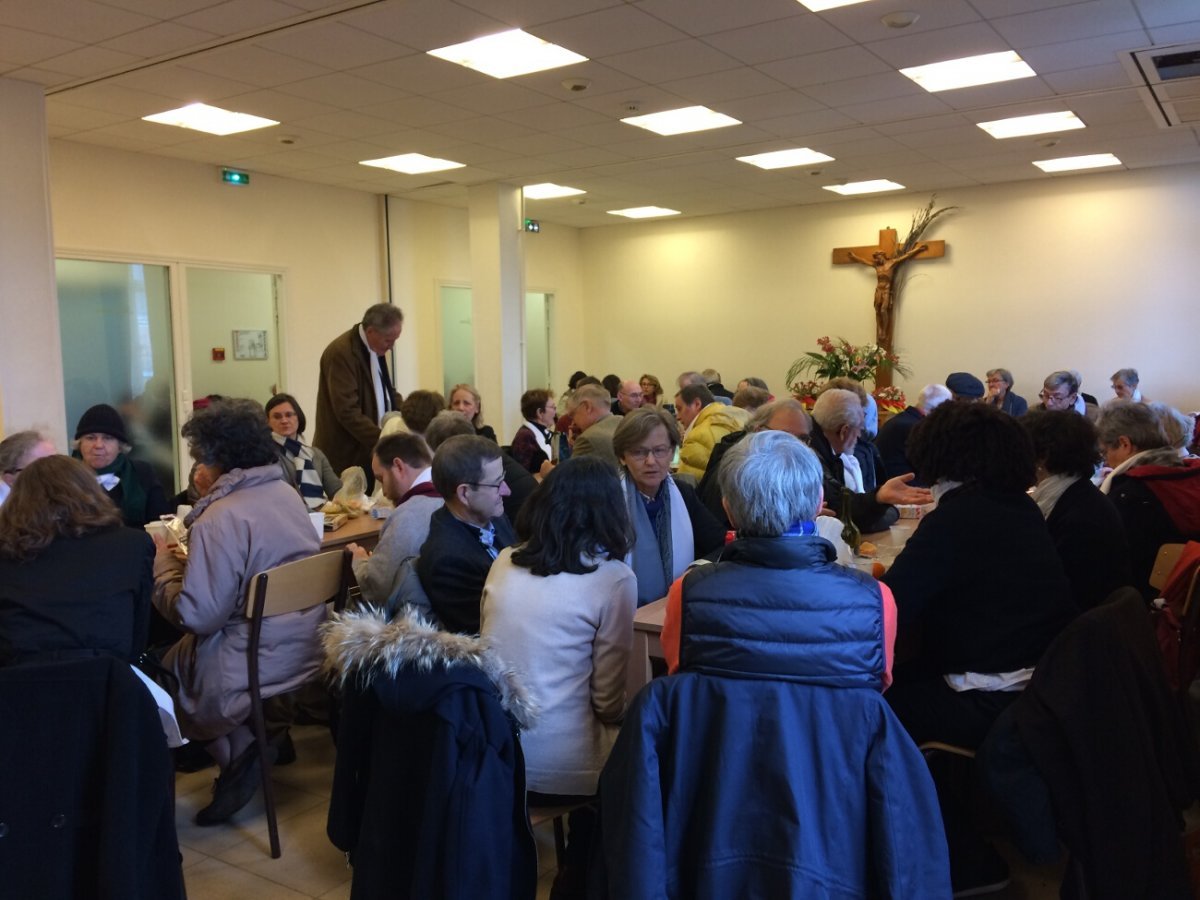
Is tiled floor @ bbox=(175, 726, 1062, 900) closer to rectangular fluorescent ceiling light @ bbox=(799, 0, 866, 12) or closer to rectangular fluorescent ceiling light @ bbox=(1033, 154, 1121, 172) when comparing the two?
rectangular fluorescent ceiling light @ bbox=(799, 0, 866, 12)

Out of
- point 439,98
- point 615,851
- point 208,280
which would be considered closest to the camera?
point 615,851

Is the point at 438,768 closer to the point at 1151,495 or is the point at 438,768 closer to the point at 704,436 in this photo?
the point at 1151,495

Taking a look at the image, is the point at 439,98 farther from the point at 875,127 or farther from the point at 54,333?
the point at 875,127

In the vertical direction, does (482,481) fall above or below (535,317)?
below

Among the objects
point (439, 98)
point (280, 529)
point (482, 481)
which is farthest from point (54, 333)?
point (482, 481)

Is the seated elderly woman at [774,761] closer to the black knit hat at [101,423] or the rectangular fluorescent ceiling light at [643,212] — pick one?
the black knit hat at [101,423]

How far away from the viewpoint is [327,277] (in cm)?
911

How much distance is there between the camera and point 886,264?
10375 mm

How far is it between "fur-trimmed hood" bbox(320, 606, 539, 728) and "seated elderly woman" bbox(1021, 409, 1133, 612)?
168 centimetres

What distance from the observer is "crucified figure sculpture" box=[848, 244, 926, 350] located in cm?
1038

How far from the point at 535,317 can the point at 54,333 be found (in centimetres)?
703

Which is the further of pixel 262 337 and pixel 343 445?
pixel 262 337

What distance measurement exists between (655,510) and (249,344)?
637 cm

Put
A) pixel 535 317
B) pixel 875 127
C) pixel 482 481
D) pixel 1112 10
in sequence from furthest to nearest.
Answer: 1. pixel 535 317
2. pixel 875 127
3. pixel 1112 10
4. pixel 482 481
